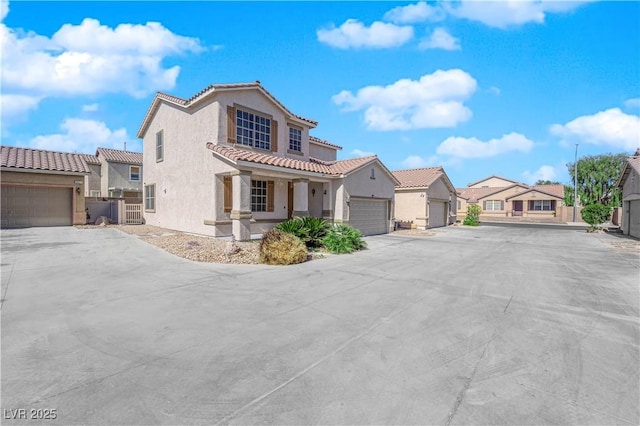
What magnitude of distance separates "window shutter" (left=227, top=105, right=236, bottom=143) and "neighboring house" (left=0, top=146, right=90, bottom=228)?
12222mm

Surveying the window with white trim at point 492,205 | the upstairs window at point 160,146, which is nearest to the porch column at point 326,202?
the upstairs window at point 160,146

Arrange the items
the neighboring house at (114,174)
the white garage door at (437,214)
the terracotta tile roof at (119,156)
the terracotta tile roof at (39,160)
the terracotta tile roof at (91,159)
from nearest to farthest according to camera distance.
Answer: the terracotta tile roof at (39,160)
the white garage door at (437,214)
the neighboring house at (114,174)
the terracotta tile roof at (119,156)
the terracotta tile roof at (91,159)

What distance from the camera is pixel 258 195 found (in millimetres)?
16125

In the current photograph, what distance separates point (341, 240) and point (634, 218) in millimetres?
22708

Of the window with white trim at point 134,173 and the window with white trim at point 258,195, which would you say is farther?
the window with white trim at point 134,173

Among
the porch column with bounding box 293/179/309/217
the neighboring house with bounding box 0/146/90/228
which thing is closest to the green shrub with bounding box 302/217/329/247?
the porch column with bounding box 293/179/309/217

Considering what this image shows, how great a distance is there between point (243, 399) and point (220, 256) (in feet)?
25.5

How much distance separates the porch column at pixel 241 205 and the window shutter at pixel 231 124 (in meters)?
2.68

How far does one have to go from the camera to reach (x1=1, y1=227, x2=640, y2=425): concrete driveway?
2965 mm

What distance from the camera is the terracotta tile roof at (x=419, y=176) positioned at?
27219 millimetres

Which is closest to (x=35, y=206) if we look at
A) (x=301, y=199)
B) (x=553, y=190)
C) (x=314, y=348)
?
(x=301, y=199)

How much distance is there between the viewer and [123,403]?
9.75 ft

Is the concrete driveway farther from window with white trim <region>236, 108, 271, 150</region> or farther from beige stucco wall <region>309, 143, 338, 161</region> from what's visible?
beige stucco wall <region>309, 143, 338, 161</region>

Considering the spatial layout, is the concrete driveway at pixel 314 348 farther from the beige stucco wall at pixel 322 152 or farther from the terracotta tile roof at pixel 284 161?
the beige stucco wall at pixel 322 152
